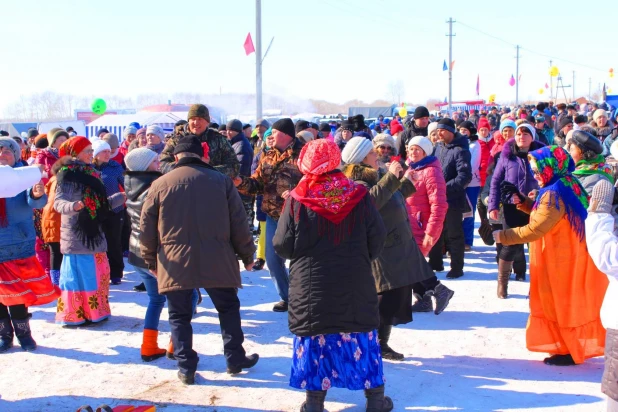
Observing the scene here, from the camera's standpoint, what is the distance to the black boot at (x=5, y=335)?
16.1 feet

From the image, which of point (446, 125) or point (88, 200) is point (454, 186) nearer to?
point (446, 125)

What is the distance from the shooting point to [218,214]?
4.01 m

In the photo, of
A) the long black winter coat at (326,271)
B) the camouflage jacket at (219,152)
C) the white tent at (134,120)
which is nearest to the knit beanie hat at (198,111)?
the camouflage jacket at (219,152)

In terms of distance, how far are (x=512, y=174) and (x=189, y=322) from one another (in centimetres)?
376

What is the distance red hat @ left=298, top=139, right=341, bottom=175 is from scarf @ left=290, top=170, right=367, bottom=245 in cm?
4

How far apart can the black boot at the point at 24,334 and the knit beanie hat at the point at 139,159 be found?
1.59 m

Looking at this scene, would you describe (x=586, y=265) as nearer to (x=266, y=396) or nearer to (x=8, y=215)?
(x=266, y=396)

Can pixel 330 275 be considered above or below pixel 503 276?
above

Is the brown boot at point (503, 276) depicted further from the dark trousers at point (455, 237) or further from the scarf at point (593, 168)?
the scarf at point (593, 168)

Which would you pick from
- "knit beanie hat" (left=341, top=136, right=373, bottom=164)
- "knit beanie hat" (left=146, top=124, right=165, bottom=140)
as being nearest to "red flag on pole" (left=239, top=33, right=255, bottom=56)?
"knit beanie hat" (left=146, top=124, right=165, bottom=140)

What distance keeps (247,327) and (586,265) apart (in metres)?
2.93

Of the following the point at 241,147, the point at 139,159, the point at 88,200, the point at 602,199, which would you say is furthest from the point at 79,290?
the point at 602,199

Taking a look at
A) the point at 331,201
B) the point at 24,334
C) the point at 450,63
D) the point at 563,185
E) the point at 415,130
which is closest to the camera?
the point at 331,201

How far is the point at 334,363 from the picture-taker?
3.43 meters
